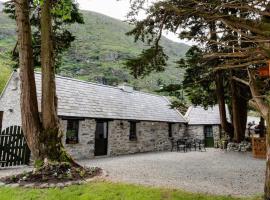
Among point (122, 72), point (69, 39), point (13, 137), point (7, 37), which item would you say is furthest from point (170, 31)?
point (7, 37)

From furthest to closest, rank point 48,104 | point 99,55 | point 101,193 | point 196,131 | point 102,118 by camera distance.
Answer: point 99,55, point 196,131, point 102,118, point 48,104, point 101,193

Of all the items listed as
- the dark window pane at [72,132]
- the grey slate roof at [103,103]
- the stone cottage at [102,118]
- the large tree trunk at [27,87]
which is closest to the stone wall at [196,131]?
the grey slate roof at [103,103]

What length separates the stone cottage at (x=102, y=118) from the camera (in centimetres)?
1733

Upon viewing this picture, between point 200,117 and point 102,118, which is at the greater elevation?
point 200,117

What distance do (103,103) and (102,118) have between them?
2064mm

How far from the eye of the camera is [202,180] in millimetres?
9812

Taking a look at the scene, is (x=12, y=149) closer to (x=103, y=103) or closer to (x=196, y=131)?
(x=103, y=103)

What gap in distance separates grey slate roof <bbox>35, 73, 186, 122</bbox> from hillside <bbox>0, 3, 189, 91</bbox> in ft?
99.0

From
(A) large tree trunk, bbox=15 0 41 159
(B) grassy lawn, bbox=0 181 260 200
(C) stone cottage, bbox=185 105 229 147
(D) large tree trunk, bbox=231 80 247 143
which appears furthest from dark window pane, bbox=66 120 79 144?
(C) stone cottage, bbox=185 105 229 147

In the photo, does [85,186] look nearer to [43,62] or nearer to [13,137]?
[43,62]

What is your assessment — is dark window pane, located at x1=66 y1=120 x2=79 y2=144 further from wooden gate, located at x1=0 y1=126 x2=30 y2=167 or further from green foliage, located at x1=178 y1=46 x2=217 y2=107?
green foliage, located at x1=178 y1=46 x2=217 y2=107

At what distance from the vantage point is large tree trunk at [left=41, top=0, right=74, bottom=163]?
9.83 metres

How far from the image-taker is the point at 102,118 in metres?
19.0

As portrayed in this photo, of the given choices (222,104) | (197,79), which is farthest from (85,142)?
(222,104)
